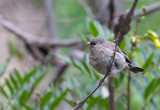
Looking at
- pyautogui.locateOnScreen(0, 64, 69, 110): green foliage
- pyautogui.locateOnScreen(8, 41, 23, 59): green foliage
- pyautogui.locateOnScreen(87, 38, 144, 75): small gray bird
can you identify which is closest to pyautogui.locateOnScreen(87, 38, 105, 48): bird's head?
pyautogui.locateOnScreen(87, 38, 144, 75): small gray bird

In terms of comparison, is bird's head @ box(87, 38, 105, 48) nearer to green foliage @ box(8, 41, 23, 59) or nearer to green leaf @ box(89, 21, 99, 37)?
green leaf @ box(89, 21, 99, 37)

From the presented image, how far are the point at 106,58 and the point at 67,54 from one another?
376 centimetres

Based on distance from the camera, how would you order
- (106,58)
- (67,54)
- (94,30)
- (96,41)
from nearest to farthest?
(106,58)
(96,41)
(94,30)
(67,54)

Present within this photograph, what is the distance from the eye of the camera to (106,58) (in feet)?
7.32

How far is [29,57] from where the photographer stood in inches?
212

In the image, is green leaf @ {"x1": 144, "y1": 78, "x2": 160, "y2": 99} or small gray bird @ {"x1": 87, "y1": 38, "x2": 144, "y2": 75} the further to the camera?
green leaf @ {"x1": 144, "y1": 78, "x2": 160, "y2": 99}

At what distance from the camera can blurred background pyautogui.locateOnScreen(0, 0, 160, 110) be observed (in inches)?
110

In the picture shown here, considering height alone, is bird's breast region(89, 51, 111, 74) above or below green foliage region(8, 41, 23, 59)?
below

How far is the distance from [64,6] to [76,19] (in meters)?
0.92

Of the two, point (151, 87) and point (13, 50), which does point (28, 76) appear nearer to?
point (151, 87)

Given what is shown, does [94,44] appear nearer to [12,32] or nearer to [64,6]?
[12,32]

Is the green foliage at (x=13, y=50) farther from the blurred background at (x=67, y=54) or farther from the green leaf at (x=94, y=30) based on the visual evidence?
the green leaf at (x=94, y=30)

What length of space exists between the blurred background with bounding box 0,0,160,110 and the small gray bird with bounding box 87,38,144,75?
204 mm

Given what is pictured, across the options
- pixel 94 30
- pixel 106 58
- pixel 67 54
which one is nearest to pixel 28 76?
pixel 94 30
